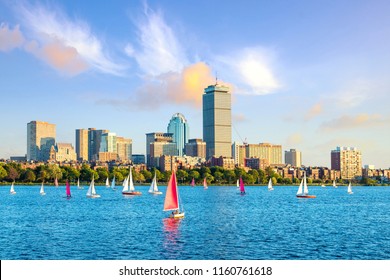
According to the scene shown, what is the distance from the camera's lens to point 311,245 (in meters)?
53.4

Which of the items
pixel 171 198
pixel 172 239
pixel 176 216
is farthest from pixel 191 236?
pixel 171 198

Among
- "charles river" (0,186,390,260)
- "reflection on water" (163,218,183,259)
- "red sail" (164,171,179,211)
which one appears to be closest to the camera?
"charles river" (0,186,390,260)

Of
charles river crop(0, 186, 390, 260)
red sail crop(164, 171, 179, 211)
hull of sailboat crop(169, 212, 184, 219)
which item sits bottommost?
charles river crop(0, 186, 390, 260)

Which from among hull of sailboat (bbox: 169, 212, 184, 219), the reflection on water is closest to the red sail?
hull of sailboat (bbox: 169, 212, 184, 219)

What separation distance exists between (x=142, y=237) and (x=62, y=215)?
28478 millimetres

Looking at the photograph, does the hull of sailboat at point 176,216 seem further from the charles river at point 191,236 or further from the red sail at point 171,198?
the charles river at point 191,236

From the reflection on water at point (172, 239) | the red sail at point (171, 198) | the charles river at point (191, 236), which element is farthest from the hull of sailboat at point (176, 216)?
the charles river at point (191, 236)

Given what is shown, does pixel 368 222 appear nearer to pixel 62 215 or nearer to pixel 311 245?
pixel 311 245

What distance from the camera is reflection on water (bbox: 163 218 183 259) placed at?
159 ft

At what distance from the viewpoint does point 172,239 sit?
183 feet

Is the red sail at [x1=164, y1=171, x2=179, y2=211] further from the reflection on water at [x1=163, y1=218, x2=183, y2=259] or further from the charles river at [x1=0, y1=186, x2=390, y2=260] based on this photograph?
the reflection on water at [x1=163, y1=218, x2=183, y2=259]

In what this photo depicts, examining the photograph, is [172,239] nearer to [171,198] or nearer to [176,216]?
[176,216]
